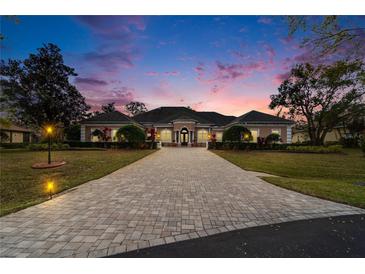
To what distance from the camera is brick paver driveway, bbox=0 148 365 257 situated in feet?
8.32

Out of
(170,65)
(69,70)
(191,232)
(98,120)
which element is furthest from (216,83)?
(69,70)

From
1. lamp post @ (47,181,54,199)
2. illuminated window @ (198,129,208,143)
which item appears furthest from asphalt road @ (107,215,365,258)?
illuminated window @ (198,129,208,143)

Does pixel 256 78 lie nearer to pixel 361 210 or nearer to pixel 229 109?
pixel 361 210

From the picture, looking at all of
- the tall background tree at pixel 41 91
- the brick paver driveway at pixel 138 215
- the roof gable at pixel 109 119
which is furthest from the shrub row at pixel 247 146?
the tall background tree at pixel 41 91

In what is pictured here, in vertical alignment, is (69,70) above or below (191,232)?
above

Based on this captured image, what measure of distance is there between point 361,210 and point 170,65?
1034 cm

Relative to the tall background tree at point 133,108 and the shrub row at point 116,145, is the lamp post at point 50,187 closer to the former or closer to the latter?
the shrub row at point 116,145

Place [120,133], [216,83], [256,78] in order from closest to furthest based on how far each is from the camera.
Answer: [256,78], [216,83], [120,133]

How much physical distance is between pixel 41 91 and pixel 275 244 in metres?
29.3

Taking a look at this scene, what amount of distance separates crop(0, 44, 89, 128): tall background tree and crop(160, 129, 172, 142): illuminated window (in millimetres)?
12901

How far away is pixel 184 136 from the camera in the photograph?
30.5 m

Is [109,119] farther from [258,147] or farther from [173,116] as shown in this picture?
[258,147]

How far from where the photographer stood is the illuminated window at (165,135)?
99.8 feet
